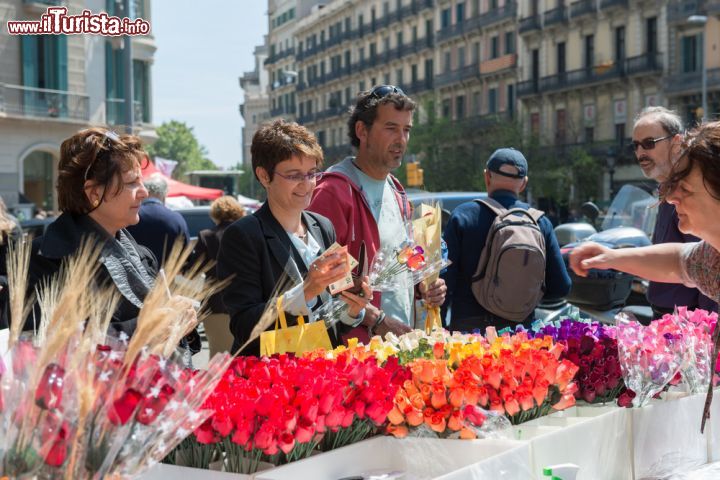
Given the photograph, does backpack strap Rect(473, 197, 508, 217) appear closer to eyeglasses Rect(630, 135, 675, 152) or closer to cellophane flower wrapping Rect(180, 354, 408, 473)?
eyeglasses Rect(630, 135, 675, 152)

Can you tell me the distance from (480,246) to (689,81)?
37796 mm

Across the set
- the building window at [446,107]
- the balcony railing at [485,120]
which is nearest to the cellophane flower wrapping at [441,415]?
the balcony railing at [485,120]

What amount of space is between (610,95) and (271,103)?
52750mm

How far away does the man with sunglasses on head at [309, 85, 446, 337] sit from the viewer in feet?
13.3

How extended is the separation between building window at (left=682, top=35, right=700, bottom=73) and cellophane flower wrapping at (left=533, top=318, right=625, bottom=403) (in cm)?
3948

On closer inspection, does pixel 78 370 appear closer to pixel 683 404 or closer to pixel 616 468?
pixel 616 468

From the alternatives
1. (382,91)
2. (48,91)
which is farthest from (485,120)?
(382,91)

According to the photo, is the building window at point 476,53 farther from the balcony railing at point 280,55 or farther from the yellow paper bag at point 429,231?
the yellow paper bag at point 429,231

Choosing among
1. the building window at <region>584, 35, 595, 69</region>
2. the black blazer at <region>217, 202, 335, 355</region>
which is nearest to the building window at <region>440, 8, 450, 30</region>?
the building window at <region>584, 35, 595, 69</region>

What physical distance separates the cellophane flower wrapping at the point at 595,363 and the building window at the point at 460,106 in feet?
177

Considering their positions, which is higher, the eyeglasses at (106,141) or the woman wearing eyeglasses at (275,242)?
the eyeglasses at (106,141)

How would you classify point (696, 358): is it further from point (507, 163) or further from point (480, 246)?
point (507, 163)

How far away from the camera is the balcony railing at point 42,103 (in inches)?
1070

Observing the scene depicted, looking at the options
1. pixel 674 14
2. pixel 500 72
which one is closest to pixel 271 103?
pixel 500 72
